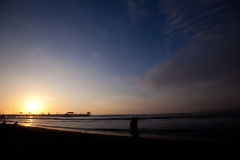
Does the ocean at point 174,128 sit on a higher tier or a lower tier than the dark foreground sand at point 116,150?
lower

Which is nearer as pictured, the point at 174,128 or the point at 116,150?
the point at 116,150

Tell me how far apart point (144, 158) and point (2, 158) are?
5.93m

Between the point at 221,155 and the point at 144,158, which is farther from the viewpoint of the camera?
the point at 221,155

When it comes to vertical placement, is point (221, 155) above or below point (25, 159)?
below

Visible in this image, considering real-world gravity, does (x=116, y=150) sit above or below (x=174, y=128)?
above

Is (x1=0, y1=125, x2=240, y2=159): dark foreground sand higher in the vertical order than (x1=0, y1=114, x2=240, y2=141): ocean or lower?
higher

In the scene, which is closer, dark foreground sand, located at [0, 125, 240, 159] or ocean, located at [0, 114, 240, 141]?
dark foreground sand, located at [0, 125, 240, 159]

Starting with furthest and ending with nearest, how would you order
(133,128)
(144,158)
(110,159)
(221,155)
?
(133,128) < (221,155) < (144,158) < (110,159)

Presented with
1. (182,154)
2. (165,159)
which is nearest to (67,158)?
(165,159)

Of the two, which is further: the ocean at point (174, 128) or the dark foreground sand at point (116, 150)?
the ocean at point (174, 128)

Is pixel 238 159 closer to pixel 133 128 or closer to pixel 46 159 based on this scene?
pixel 46 159

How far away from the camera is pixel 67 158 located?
4844mm

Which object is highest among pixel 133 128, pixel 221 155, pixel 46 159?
pixel 46 159

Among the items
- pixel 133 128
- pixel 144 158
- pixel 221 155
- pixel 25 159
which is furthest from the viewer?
pixel 133 128
